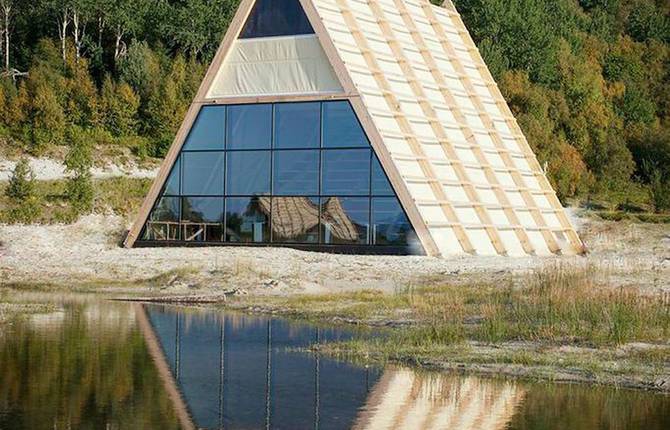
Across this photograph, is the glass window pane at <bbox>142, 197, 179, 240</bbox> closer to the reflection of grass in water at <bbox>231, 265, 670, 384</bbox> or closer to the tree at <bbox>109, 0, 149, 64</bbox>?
the reflection of grass in water at <bbox>231, 265, 670, 384</bbox>

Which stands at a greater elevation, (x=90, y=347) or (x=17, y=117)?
(x=17, y=117)

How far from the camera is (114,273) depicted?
30.5m

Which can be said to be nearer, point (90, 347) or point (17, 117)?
point (90, 347)

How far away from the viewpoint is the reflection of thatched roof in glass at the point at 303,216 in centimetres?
3478

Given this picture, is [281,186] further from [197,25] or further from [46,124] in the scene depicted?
[197,25]

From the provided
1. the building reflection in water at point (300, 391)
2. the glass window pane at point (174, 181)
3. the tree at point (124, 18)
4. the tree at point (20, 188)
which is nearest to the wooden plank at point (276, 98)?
the glass window pane at point (174, 181)

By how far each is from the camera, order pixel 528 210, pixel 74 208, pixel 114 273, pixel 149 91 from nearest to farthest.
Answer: pixel 114 273 → pixel 528 210 → pixel 74 208 → pixel 149 91

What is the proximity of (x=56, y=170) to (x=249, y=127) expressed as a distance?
20.1m

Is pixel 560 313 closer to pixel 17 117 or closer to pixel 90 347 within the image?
pixel 90 347

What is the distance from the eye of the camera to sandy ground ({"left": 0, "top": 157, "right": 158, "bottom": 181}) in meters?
52.8

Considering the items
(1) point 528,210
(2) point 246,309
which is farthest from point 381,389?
(1) point 528,210

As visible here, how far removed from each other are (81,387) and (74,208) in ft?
105

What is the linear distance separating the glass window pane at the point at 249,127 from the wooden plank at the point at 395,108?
3.52 m

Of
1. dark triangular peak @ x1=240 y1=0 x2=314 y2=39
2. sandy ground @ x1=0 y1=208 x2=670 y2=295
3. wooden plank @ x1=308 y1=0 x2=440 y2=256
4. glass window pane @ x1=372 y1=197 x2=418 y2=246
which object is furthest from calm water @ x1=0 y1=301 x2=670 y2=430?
dark triangular peak @ x1=240 y1=0 x2=314 y2=39
